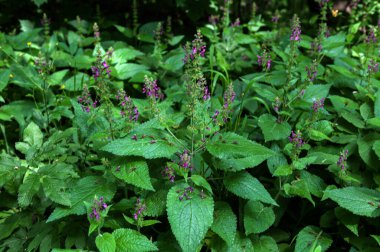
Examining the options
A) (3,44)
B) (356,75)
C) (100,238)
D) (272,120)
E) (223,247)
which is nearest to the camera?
(100,238)

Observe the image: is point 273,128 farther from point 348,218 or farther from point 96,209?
point 96,209

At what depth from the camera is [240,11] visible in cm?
595

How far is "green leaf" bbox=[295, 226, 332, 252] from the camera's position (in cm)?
274

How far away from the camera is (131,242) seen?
8.04ft

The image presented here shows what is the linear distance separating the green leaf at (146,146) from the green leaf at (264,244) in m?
0.81

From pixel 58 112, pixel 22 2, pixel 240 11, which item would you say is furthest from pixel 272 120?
pixel 22 2

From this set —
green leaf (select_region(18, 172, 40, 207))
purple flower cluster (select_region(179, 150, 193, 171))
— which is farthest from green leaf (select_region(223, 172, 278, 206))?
green leaf (select_region(18, 172, 40, 207))

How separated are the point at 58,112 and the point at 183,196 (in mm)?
1563

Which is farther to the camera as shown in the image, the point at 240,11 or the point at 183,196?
the point at 240,11

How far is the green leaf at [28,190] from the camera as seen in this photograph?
2602 millimetres

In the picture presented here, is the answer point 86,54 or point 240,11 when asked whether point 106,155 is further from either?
point 240,11

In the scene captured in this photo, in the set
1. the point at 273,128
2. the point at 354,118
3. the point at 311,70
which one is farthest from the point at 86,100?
the point at 354,118

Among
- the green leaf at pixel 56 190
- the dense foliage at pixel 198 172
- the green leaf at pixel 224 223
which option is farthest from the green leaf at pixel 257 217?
the green leaf at pixel 56 190

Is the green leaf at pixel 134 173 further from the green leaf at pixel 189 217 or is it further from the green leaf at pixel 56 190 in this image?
the green leaf at pixel 56 190
